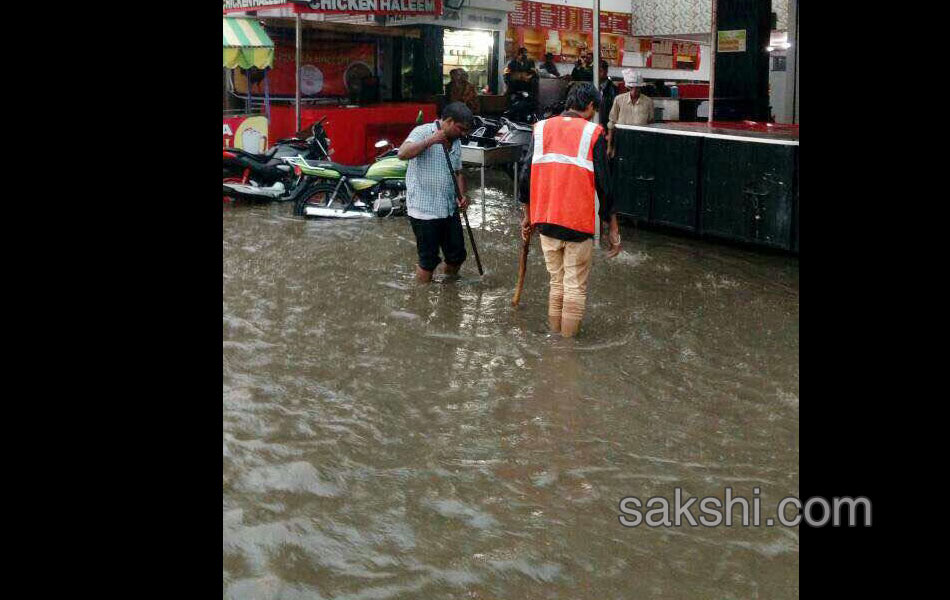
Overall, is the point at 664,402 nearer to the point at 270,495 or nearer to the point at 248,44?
the point at 270,495

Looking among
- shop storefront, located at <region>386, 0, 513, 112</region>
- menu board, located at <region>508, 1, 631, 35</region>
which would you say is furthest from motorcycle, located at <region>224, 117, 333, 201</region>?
menu board, located at <region>508, 1, 631, 35</region>

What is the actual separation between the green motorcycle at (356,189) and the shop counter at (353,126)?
3450 millimetres

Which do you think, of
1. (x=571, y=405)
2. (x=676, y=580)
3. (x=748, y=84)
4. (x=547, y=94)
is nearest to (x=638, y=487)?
(x=676, y=580)

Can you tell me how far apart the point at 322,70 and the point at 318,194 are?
6612 mm

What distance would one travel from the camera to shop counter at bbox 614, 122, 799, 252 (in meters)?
9.52

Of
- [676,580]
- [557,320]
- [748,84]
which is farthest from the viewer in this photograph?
[748,84]

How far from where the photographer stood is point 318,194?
1245 centimetres

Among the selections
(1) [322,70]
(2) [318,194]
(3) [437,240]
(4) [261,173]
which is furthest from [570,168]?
(1) [322,70]

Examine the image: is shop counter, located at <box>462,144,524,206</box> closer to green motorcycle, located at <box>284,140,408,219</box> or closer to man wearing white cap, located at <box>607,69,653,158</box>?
green motorcycle, located at <box>284,140,408,219</box>

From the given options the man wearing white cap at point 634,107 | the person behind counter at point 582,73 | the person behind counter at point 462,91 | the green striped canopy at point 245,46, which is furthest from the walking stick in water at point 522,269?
the person behind counter at point 582,73

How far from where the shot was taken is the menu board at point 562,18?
925 inches

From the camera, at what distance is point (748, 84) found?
13859 mm
